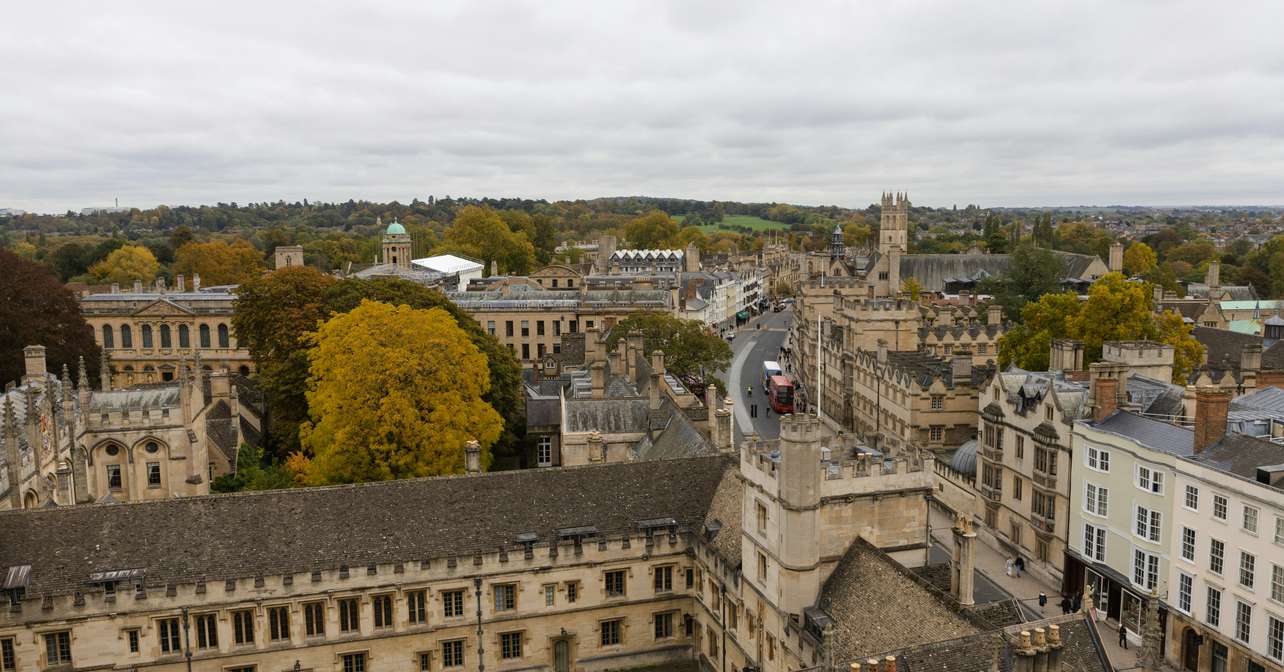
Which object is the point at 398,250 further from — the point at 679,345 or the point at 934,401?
the point at 934,401

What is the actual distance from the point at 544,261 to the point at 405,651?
531ft

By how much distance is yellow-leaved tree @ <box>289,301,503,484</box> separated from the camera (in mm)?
44719

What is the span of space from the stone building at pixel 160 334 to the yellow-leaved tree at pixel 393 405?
44.3 meters

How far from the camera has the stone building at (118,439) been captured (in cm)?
3981

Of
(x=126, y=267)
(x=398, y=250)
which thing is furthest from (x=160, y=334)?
(x=126, y=267)

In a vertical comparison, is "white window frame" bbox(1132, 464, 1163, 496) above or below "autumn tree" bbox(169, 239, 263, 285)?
below

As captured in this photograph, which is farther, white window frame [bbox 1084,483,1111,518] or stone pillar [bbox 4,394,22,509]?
white window frame [bbox 1084,483,1111,518]

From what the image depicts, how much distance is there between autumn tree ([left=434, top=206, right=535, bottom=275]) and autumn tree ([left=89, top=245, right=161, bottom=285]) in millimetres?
42553

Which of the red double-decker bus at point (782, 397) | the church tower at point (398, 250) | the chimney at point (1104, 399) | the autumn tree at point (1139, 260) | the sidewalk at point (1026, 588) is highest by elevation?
the church tower at point (398, 250)

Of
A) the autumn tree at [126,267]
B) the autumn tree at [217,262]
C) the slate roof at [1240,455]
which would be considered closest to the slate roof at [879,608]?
the slate roof at [1240,455]

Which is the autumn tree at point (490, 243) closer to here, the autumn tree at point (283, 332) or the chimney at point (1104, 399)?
the autumn tree at point (283, 332)

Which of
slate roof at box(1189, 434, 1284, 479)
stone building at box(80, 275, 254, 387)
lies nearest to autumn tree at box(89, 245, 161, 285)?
stone building at box(80, 275, 254, 387)

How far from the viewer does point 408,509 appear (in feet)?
112

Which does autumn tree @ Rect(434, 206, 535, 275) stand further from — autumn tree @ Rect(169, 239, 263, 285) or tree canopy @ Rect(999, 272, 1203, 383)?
tree canopy @ Rect(999, 272, 1203, 383)
